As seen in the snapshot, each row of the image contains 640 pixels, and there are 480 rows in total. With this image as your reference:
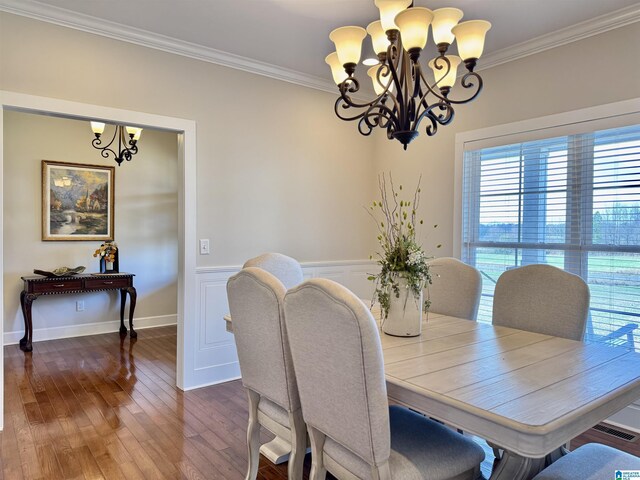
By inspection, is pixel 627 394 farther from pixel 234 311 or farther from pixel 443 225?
pixel 443 225

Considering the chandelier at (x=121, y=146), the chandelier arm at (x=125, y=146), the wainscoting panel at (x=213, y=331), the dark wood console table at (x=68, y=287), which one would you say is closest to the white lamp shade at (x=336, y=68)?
the wainscoting panel at (x=213, y=331)

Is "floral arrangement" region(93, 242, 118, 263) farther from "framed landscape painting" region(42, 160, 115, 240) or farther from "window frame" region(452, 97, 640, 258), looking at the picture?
"window frame" region(452, 97, 640, 258)

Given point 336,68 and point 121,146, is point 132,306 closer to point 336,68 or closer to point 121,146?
point 121,146

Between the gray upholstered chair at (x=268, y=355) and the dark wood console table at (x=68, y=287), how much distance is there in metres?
3.57

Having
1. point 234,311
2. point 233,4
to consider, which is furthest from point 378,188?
point 234,311

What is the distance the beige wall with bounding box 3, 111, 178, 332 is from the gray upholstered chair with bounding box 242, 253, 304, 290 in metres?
3.40

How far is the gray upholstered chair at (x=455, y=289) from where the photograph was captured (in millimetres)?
2547

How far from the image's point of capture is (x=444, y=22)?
1.98 meters

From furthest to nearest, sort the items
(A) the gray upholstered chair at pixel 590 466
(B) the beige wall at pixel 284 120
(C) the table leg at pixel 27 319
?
(C) the table leg at pixel 27 319 → (B) the beige wall at pixel 284 120 → (A) the gray upholstered chair at pixel 590 466

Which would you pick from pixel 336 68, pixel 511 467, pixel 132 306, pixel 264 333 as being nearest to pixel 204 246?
pixel 336 68

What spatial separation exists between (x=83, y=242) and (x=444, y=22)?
4.74 meters

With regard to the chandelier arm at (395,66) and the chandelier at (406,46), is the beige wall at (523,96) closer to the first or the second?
the chandelier at (406,46)

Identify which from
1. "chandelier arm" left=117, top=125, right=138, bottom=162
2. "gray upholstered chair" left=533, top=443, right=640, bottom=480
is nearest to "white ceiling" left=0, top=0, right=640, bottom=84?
"chandelier arm" left=117, top=125, right=138, bottom=162

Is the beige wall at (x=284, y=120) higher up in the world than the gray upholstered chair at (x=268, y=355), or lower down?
higher up
